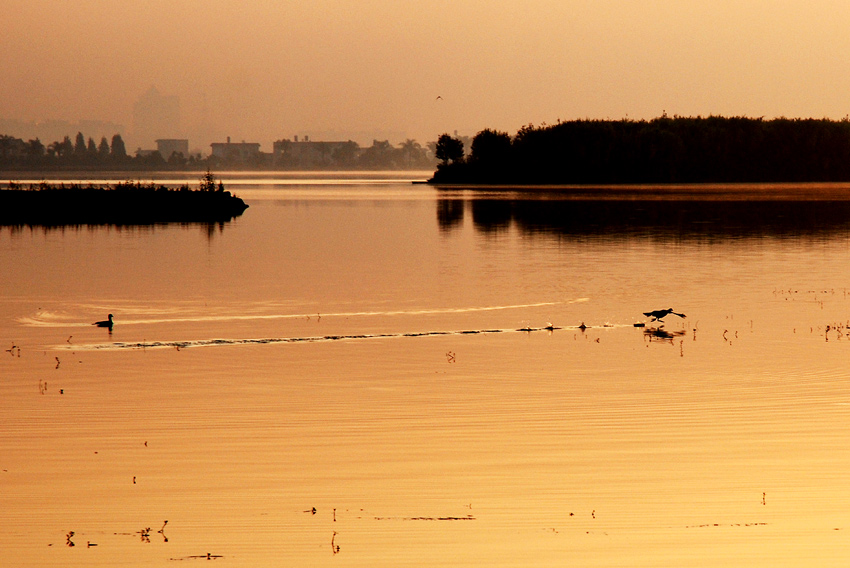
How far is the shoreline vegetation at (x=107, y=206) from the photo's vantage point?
7944 centimetres

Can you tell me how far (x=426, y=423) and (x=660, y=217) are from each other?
7182cm

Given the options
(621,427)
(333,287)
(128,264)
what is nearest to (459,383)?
(621,427)

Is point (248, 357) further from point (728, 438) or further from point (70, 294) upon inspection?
point (70, 294)

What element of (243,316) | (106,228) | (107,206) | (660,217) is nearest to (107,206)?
(107,206)

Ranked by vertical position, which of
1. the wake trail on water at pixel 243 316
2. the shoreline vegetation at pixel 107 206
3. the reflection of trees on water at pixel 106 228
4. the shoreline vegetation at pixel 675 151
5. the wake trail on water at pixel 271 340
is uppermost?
the shoreline vegetation at pixel 675 151

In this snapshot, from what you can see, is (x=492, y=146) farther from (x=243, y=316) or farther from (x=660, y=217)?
(x=243, y=316)

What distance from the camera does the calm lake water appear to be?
10602 millimetres

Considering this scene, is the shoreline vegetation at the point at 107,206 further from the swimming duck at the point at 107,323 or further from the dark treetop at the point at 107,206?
the swimming duck at the point at 107,323

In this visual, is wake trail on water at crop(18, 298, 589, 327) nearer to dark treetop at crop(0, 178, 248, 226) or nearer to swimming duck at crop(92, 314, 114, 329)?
swimming duck at crop(92, 314, 114, 329)

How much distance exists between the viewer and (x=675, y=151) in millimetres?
186375

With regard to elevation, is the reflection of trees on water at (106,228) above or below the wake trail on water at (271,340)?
below

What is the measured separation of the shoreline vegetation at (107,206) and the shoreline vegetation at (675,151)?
108037 mm

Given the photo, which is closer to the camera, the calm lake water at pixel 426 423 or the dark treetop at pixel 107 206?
the calm lake water at pixel 426 423

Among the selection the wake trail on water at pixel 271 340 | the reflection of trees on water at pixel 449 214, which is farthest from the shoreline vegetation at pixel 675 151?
the wake trail on water at pixel 271 340
